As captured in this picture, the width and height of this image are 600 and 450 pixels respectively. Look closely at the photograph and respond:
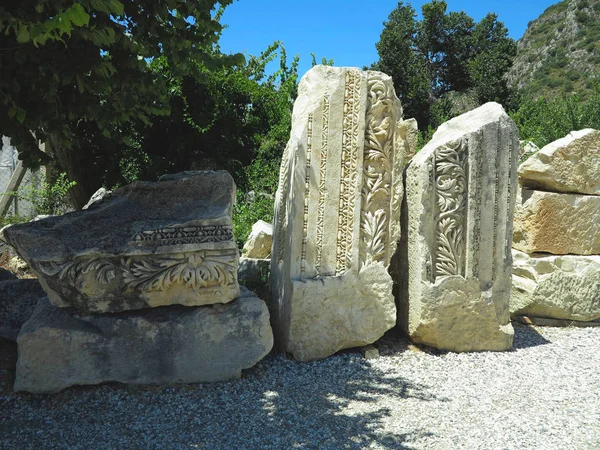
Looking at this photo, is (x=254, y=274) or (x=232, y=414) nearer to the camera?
(x=232, y=414)

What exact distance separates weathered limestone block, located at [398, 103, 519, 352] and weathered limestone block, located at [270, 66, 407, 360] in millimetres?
231

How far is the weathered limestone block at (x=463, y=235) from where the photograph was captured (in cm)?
427

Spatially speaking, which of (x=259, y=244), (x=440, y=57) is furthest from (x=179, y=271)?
(x=440, y=57)

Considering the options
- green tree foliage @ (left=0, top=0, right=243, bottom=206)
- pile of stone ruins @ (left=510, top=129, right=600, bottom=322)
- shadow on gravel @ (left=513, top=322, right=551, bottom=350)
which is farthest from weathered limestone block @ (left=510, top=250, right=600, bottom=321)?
green tree foliage @ (left=0, top=0, right=243, bottom=206)

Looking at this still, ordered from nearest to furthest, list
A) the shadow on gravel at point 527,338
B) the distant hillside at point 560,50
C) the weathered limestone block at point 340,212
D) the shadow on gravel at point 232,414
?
the shadow on gravel at point 232,414
the weathered limestone block at point 340,212
the shadow on gravel at point 527,338
the distant hillside at point 560,50

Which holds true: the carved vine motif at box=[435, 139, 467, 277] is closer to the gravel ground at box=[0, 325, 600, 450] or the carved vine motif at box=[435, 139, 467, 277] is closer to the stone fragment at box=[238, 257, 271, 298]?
the gravel ground at box=[0, 325, 600, 450]

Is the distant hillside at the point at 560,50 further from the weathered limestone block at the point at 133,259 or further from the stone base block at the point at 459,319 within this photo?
the weathered limestone block at the point at 133,259

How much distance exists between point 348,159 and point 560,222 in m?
2.44

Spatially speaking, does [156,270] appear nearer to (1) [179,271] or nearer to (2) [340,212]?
(1) [179,271]

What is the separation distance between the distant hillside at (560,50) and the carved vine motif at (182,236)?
27.8 metres

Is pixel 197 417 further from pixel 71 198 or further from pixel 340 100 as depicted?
pixel 71 198

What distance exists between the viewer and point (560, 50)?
112ft

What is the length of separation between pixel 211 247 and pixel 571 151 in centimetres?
359

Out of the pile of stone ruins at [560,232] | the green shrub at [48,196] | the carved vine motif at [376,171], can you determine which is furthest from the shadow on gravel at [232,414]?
the green shrub at [48,196]
